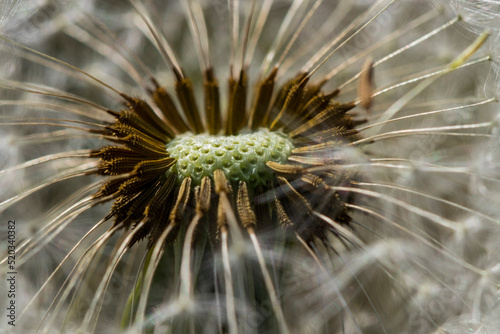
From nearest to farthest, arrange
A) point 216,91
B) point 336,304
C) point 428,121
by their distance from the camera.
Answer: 1. point 336,304
2. point 216,91
3. point 428,121

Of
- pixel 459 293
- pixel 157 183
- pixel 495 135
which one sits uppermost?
pixel 157 183

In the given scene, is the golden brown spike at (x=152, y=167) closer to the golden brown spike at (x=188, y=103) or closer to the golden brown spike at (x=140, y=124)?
the golden brown spike at (x=140, y=124)

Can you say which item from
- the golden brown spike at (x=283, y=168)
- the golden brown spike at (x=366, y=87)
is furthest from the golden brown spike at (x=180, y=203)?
the golden brown spike at (x=366, y=87)

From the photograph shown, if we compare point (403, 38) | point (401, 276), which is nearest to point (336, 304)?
point (401, 276)

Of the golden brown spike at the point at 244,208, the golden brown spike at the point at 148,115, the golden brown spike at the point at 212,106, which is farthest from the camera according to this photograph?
the golden brown spike at the point at 212,106

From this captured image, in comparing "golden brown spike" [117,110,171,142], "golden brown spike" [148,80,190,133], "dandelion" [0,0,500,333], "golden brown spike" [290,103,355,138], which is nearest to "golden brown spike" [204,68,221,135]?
"dandelion" [0,0,500,333]

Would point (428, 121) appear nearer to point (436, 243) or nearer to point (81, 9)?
point (436, 243)

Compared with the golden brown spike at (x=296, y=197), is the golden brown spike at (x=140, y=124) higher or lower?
higher
